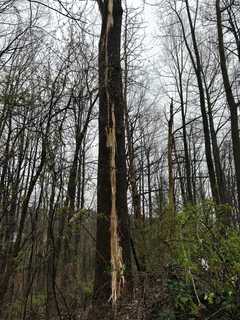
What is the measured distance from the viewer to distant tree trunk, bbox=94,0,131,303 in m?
4.17

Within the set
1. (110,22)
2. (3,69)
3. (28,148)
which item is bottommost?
(28,148)

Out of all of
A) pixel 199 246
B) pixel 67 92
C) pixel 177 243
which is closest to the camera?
pixel 199 246

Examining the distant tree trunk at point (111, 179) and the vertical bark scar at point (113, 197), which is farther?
the distant tree trunk at point (111, 179)

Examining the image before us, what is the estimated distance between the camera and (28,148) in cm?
647

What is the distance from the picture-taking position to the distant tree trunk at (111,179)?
164 inches

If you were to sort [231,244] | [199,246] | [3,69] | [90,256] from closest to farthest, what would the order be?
1. [231,244]
2. [199,246]
3. [3,69]
4. [90,256]

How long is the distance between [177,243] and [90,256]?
938 cm

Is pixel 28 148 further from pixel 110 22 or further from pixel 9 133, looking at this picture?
pixel 110 22

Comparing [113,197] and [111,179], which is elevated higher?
[111,179]

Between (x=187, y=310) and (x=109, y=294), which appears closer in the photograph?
(x=187, y=310)

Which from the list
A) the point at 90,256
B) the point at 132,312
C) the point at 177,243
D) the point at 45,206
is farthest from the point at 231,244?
the point at 90,256

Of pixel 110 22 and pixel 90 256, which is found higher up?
pixel 110 22

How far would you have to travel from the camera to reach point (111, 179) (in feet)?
15.4

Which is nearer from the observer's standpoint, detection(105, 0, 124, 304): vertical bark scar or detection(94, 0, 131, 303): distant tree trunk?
detection(105, 0, 124, 304): vertical bark scar
